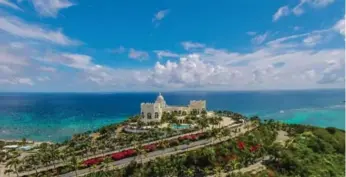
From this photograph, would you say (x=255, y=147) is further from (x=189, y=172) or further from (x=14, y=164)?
(x=14, y=164)

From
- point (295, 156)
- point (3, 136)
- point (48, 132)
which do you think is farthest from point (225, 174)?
point (3, 136)

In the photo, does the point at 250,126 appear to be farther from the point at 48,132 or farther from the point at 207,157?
the point at 48,132

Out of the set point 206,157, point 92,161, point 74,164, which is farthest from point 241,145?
point 74,164

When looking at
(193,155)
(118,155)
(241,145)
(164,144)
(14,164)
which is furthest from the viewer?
(164,144)

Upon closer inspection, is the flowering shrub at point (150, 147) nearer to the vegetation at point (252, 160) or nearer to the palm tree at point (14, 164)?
the vegetation at point (252, 160)

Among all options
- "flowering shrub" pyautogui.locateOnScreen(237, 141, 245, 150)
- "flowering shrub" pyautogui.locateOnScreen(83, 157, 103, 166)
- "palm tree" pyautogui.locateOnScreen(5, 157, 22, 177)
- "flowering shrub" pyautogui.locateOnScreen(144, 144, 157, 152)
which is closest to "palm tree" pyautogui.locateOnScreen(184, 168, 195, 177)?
"flowering shrub" pyautogui.locateOnScreen(144, 144, 157, 152)

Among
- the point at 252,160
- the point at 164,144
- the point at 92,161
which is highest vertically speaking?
the point at 164,144

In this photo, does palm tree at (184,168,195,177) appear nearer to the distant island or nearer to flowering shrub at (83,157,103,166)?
the distant island

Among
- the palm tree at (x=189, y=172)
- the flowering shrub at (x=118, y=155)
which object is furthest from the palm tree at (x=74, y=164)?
the palm tree at (x=189, y=172)
